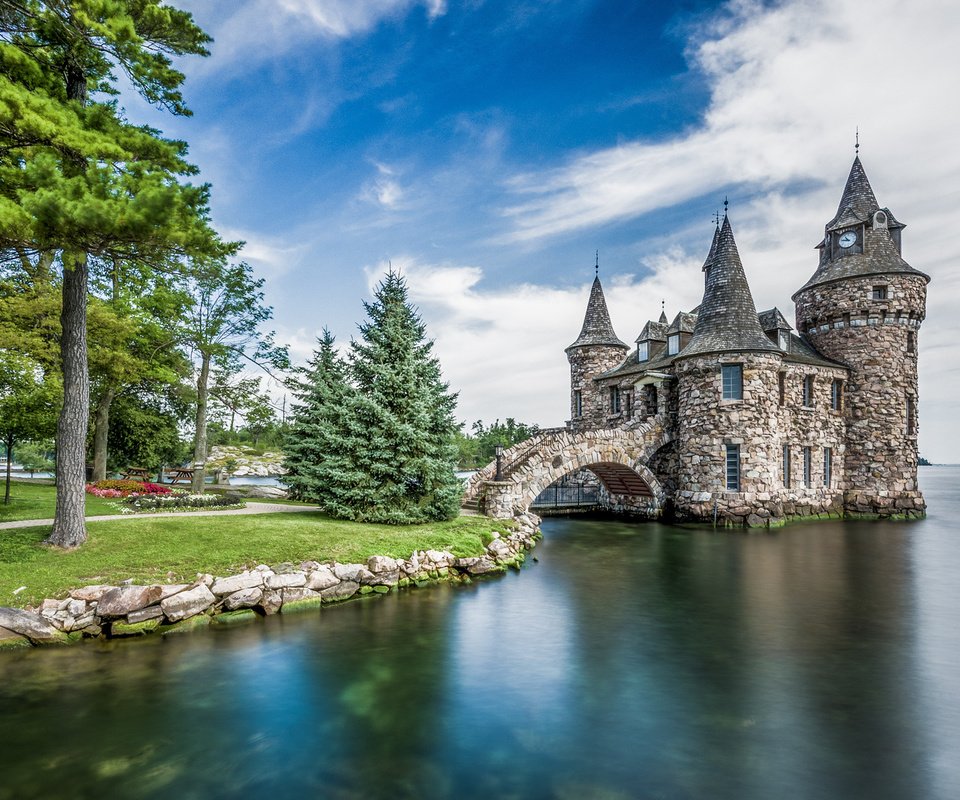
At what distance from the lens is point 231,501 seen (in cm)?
1870

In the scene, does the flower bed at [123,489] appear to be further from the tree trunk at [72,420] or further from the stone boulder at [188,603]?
the stone boulder at [188,603]

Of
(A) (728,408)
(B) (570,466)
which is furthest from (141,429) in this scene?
(A) (728,408)

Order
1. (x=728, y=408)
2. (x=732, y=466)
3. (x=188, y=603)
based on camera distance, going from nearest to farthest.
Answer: (x=188, y=603) → (x=728, y=408) → (x=732, y=466)

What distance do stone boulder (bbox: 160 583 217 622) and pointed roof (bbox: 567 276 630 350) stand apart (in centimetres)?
2869

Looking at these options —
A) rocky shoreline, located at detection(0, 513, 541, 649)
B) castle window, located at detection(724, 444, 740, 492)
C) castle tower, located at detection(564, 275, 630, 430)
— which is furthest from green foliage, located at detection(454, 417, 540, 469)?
rocky shoreline, located at detection(0, 513, 541, 649)

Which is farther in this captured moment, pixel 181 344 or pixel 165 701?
pixel 181 344

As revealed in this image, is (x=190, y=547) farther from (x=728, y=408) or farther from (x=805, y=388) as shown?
(x=805, y=388)

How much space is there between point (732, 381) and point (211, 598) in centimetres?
2287

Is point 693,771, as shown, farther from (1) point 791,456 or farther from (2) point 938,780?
(1) point 791,456

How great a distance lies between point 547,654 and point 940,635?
805 cm

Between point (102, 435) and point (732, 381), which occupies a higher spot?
point (732, 381)

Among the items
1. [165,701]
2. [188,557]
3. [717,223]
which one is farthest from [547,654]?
[717,223]

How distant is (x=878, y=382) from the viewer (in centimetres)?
2755

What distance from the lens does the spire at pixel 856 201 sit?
28.1 m
